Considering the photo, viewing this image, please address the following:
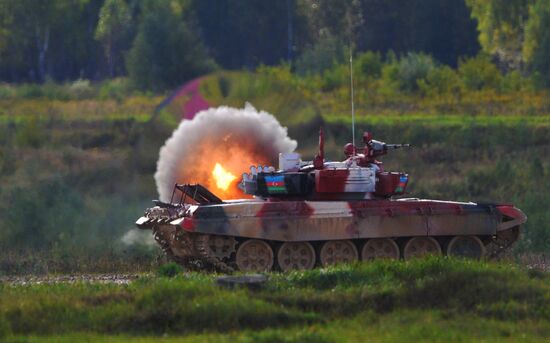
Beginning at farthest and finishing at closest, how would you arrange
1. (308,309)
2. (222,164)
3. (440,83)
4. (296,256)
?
(440,83)
(222,164)
(296,256)
(308,309)

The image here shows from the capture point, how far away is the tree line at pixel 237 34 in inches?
2308

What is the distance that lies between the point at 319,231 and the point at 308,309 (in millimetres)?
6465

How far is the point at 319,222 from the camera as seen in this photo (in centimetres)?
2717

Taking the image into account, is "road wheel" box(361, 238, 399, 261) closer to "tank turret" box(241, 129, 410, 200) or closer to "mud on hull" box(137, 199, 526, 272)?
"mud on hull" box(137, 199, 526, 272)

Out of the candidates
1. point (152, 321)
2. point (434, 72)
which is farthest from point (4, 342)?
point (434, 72)

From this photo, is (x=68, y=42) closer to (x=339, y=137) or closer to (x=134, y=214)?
(x=339, y=137)

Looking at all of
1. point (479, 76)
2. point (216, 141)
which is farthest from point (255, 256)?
point (479, 76)

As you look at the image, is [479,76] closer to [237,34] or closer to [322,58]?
[322,58]

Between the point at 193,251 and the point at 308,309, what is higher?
the point at 193,251

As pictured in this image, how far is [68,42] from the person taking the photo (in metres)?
66.2

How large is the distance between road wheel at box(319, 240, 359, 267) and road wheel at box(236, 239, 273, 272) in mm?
993

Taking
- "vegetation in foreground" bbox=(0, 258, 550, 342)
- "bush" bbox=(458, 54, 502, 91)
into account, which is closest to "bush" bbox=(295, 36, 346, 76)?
"bush" bbox=(458, 54, 502, 91)

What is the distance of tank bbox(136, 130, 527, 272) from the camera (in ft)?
87.9

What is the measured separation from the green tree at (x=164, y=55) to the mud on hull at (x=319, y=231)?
86.4 ft
